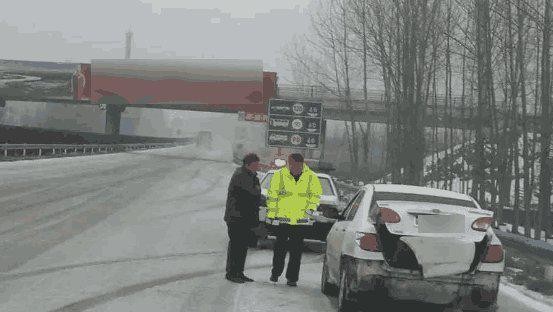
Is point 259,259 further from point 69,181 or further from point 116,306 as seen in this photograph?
point 69,181

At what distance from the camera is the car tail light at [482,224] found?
775cm

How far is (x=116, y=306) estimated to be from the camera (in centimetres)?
808

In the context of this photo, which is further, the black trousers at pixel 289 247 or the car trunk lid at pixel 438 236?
the black trousers at pixel 289 247

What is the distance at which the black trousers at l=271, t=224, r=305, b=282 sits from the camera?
33.8 ft

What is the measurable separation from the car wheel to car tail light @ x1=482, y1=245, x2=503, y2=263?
1318mm

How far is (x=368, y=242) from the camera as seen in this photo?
782 cm

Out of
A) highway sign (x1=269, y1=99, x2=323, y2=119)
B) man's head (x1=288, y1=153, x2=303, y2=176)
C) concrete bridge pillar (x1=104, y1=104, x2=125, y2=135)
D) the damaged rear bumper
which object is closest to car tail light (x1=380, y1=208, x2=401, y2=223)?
the damaged rear bumper

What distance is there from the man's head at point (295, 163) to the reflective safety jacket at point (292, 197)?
3.5 inches

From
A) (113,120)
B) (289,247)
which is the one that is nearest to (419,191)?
(289,247)

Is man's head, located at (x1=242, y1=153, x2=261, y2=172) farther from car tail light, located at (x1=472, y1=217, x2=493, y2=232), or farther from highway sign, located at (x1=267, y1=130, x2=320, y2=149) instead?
highway sign, located at (x1=267, y1=130, x2=320, y2=149)

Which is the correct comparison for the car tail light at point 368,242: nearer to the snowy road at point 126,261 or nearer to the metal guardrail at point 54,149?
the snowy road at point 126,261

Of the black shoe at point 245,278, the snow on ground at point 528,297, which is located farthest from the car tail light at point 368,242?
the black shoe at point 245,278

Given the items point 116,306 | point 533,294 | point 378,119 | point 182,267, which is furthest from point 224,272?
point 378,119

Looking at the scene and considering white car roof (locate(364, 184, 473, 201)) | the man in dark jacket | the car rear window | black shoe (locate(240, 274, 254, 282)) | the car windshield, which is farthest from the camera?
the car windshield
